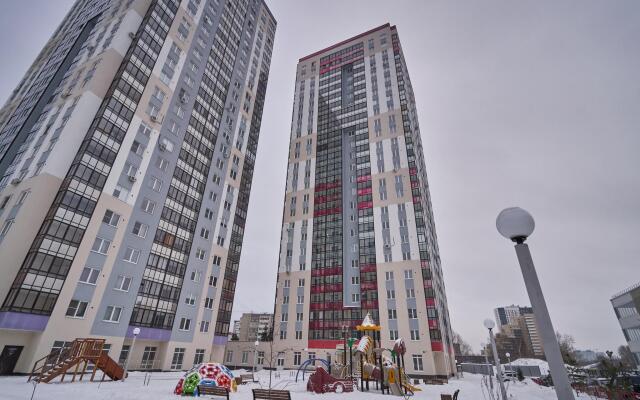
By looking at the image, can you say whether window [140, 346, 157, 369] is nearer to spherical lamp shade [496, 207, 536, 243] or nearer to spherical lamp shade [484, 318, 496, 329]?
spherical lamp shade [484, 318, 496, 329]

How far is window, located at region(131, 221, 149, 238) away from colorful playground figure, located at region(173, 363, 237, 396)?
26354mm

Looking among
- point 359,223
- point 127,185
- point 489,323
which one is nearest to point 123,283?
point 127,185

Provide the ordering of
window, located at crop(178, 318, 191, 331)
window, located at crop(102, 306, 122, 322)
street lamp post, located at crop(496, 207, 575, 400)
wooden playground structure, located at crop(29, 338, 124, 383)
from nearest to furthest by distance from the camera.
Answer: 1. street lamp post, located at crop(496, 207, 575, 400)
2. wooden playground structure, located at crop(29, 338, 124, 383)
3. window, located at crop(102, 306, 122, 322)
4. window, located at crop(178, 318, 191, 331)

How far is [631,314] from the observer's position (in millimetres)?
56938

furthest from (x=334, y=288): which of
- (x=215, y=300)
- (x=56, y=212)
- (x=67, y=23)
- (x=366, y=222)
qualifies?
(x=67, y=23)

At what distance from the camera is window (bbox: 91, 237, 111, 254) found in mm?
34219

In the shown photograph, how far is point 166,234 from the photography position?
4372 centimetres

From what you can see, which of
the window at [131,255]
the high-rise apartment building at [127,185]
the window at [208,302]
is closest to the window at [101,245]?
the high-rise apartment building at [127,185]

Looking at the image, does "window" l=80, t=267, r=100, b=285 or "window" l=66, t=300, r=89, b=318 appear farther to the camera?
"window" l=80, t=267, r=100, b=285

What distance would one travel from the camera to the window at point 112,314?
1352 inches

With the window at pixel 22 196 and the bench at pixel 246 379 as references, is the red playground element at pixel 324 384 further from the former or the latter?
the window at pixel 22 196

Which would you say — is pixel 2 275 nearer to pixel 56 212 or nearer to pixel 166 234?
pixel 56 212

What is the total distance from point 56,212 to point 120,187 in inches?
308

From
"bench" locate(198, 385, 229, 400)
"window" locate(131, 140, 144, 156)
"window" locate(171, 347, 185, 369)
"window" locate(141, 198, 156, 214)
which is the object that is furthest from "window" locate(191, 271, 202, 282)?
"bench" locate(198, 385, 229, 400)
